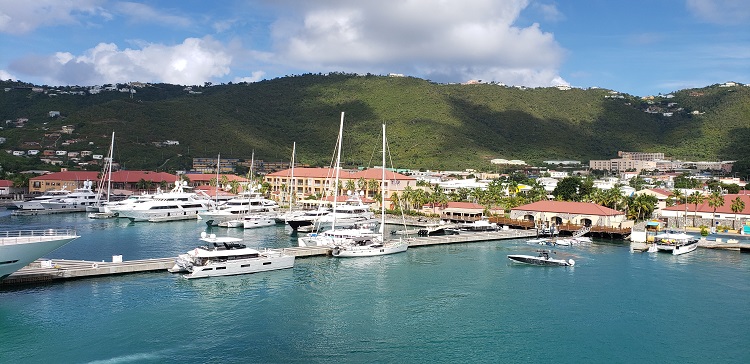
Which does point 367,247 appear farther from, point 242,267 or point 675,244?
point 675,244

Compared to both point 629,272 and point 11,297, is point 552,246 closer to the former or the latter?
point 629,272

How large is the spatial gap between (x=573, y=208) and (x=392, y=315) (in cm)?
5195

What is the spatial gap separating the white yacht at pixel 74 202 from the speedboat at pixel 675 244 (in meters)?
92.5

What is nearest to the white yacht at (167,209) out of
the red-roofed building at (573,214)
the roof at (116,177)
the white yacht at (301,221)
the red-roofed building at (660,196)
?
the white yacht at (301,221)

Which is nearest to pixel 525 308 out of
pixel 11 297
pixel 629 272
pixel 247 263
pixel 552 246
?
pixel 629 272

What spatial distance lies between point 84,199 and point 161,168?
49462 millimetres

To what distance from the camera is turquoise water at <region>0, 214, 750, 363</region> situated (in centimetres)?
2983

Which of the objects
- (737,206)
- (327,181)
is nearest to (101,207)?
(327,181)

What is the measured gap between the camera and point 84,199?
104312 mm

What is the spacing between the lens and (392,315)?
119 feet

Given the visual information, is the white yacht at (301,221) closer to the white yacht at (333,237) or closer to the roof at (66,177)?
the white yacht at (333,237)

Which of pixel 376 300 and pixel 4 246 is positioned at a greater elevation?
pixel 4 246

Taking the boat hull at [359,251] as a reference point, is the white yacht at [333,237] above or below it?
above

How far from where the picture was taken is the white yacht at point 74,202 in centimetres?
9987
